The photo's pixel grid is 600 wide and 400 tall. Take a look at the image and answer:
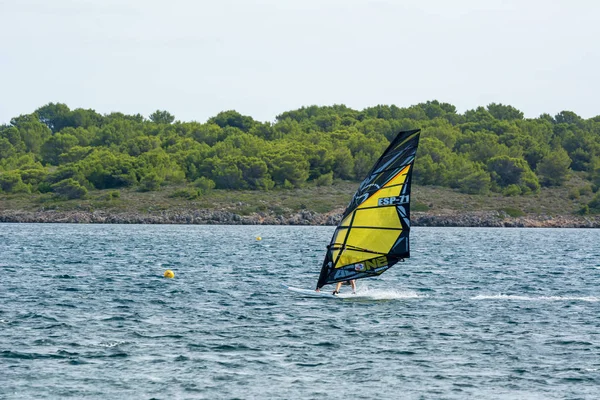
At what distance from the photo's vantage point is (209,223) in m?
118

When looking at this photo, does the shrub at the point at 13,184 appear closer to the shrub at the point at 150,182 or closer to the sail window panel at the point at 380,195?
the shrub at the point at 150,182

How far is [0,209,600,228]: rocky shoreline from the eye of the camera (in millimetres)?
115875

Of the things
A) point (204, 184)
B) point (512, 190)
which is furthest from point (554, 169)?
point (204, 184)

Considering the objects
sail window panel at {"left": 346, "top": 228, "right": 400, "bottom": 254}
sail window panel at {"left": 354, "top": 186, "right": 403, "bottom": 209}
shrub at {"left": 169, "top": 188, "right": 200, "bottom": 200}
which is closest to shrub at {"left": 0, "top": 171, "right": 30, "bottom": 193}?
shrub at {"left": 169, "top": 188, "right": 200, "bottom": 200}

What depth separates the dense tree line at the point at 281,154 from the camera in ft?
417

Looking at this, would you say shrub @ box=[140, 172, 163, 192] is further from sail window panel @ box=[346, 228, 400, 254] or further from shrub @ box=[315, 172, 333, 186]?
sail window panel @ box=[346, 228, 400, 254]

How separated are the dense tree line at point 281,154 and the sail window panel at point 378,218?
97.9 m

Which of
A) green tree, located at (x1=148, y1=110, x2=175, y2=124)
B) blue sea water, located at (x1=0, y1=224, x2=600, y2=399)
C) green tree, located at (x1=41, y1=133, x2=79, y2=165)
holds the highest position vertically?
green tree, located at (x1=148, y1=110, x2=175, y2=124)

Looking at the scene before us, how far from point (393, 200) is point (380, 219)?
2.54 ft

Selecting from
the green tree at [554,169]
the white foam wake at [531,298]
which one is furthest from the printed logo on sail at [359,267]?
the green tree at [554,169]

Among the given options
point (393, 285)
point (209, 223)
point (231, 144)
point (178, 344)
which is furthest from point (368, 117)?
point (178, 344)

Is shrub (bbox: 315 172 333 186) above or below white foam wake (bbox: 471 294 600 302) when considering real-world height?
above

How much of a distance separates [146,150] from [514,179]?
184ft

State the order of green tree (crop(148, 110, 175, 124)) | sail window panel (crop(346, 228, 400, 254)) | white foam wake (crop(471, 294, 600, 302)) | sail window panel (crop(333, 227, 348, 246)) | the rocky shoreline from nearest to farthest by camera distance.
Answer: sail window panel (crop(346, 228, 400, 254)) → sail window panel (crop(333, 227, 348, 246)) → white foam wake (crop(471, 294, 600, 302)) → the rocky shoreline → green tree (crop(148, 110, 175, 124))
